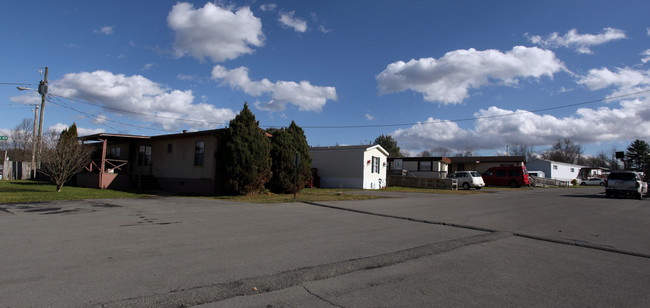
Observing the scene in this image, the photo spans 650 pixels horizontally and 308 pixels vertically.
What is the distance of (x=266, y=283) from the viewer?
177 inches

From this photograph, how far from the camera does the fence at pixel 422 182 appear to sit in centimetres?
3046

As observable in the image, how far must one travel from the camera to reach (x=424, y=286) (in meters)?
4.58

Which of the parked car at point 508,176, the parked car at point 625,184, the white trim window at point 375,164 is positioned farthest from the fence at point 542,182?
the white trim window at point 375,164

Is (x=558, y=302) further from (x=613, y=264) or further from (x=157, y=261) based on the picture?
(x=157, y=261)

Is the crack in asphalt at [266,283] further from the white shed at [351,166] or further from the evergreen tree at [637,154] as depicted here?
the evergreen tree at [637,154]

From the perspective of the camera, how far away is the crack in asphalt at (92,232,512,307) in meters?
3.84

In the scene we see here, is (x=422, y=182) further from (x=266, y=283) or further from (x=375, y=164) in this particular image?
(x=266, y=283)

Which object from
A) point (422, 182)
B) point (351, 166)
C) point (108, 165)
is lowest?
point (422, 182)

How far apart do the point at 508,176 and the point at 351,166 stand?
693 inches

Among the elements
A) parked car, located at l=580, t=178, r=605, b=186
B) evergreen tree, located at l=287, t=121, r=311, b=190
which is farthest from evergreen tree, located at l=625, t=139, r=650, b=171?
evergreen tree, located at l=287, t=121, r=311, b=190

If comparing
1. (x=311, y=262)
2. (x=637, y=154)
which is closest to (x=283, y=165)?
(x=311, y=262)

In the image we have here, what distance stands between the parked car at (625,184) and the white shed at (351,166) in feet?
50.6

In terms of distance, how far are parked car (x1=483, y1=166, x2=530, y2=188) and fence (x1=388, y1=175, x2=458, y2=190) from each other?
833cm

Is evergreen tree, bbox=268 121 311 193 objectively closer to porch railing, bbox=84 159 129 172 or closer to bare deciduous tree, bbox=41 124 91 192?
bare deciduous tree, bbox=41 124 91 192
